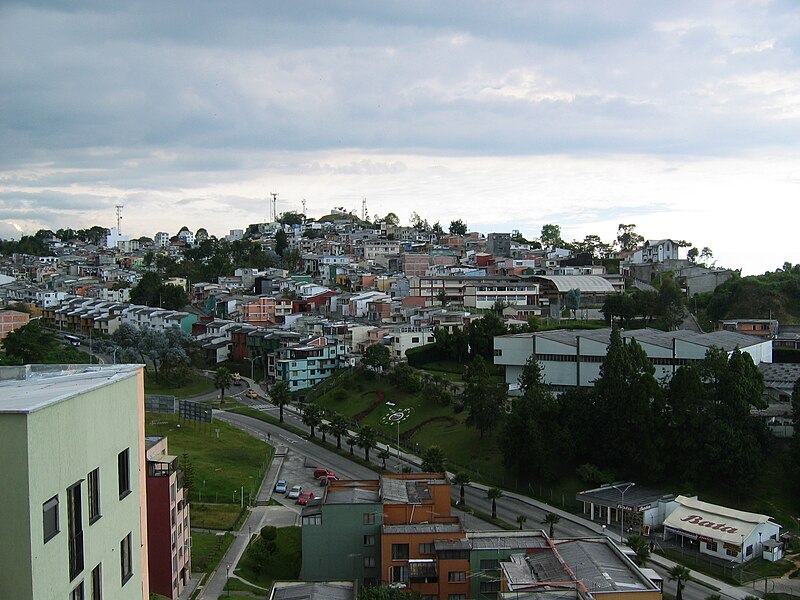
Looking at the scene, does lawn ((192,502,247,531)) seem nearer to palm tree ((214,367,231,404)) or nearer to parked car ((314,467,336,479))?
parked car ((314,467,336,479))

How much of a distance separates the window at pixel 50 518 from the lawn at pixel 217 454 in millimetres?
21193

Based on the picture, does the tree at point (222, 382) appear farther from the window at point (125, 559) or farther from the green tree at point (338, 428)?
the window at point (125, 559)

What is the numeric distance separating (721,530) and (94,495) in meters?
19.9

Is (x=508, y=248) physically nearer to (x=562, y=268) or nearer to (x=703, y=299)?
(x=562, y=268)

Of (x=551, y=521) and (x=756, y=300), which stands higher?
(x=756, y=300)

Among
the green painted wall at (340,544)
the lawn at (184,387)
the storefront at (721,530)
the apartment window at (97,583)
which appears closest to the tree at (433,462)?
the green painted wall at (340,544)

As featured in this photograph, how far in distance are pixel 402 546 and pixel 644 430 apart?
10837 mm

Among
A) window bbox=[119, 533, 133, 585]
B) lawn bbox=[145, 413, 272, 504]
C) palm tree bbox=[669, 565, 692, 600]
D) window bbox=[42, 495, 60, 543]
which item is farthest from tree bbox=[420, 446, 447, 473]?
window bbox=[42, 495, 60, 543]

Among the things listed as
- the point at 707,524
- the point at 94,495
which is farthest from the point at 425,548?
the point at 94,495

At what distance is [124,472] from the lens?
5.55 m

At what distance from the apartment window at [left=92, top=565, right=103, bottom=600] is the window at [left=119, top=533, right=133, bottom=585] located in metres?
0.38

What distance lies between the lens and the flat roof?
14.4ft

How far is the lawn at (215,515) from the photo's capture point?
22.7 m

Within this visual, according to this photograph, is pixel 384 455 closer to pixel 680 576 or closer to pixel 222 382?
pixel 680 576
